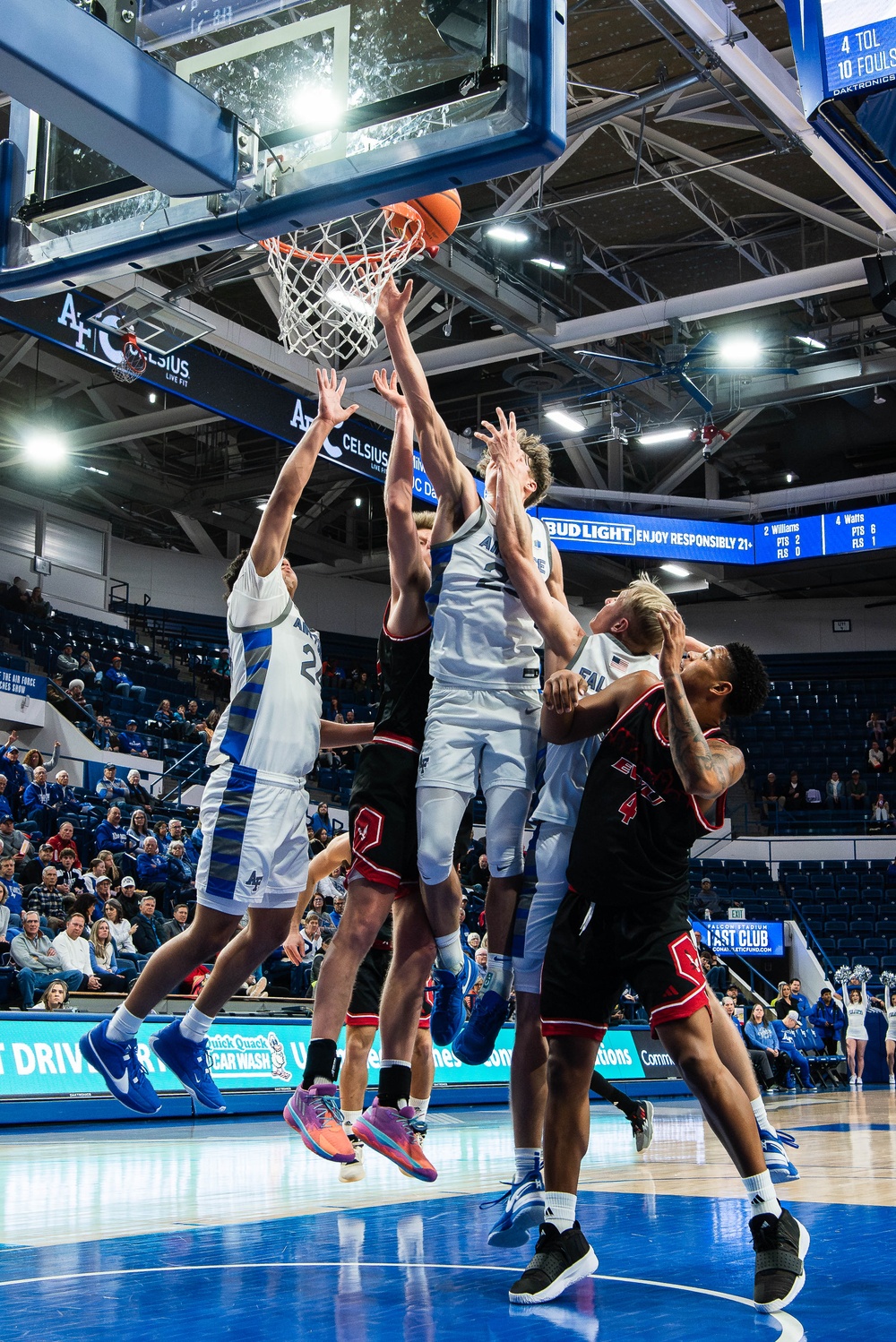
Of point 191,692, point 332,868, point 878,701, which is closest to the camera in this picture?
point 332,868

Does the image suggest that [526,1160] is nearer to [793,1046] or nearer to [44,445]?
[793,1046]

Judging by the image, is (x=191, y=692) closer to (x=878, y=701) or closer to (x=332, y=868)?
(x=878, y=701)

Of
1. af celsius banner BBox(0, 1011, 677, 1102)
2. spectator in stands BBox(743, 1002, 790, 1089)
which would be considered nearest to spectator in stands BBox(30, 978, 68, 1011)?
af celsius banner BBox(0, 1011, 677, 1102)

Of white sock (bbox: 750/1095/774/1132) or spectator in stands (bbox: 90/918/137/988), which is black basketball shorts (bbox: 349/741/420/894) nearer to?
white sock (bbox: 750/1095/774/1132)

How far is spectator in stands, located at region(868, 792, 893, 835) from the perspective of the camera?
27312mm

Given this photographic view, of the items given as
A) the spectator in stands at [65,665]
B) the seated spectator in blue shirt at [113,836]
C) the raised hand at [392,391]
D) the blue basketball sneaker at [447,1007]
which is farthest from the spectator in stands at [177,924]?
the spectator in stands at [65,665]

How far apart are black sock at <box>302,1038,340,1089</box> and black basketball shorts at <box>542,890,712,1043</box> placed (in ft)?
4.07

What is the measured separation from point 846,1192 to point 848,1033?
53.0ft

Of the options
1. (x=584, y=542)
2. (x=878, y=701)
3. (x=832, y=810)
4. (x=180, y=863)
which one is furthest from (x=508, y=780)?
(x=878, y=701)

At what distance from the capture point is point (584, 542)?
20766 millimetres

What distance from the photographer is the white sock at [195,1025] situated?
17.6ft

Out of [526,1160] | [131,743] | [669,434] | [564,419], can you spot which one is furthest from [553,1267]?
[131,743]

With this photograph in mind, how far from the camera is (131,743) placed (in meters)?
21.8

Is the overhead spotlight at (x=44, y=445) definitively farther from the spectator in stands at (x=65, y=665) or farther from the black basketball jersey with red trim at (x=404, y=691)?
the black basketball jersey with red trim at (x=404, y=691)
